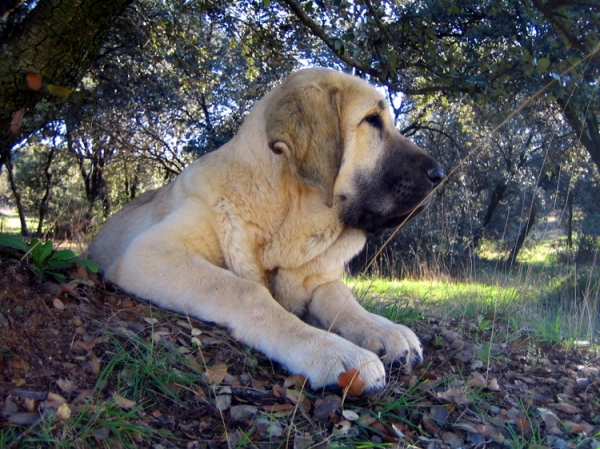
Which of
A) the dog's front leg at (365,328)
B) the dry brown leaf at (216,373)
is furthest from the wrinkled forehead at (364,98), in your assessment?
the dry brown leaf at (216,373)

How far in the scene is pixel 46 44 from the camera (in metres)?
2.63

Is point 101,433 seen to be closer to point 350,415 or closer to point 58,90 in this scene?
point 350,415

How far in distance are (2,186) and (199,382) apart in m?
19.4

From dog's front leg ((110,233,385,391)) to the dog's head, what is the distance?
708 millimetres

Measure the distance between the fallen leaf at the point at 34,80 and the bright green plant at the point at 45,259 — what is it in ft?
2.52

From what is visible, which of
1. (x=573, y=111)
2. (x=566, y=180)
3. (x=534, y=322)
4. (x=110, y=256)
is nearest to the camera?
(x=110, y=256)

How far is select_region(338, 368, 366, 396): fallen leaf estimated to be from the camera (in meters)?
2.01

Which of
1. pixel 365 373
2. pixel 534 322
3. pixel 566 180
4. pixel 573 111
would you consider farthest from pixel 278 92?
pixel 566 180

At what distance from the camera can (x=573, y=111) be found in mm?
8992

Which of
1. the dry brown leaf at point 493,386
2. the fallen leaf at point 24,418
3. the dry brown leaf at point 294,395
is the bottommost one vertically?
the dry brown leaf at point 493,386

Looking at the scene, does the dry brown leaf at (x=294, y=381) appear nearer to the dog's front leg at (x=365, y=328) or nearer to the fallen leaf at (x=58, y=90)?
the dog's front leg at (x=365, y=328)

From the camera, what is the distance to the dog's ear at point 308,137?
2.69m

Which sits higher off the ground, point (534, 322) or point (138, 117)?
point (138, 117)

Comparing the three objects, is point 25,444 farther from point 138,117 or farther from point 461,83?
point 138,117
